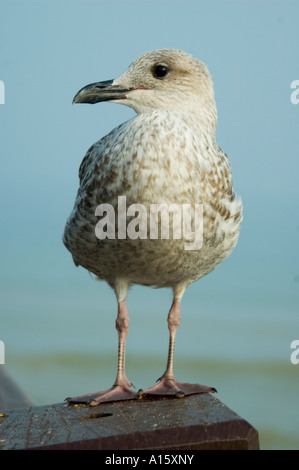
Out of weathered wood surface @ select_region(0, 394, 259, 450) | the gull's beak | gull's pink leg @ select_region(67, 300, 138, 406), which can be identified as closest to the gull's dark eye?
the gull's beak

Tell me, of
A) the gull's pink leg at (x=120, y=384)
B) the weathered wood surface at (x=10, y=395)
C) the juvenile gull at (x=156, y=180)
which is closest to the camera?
the juvenile gull at (x=156, y=180)

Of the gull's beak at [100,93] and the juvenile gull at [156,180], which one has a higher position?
the gull's beak at [100,93]

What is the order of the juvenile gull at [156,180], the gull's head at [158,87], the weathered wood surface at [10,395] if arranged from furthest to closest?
the weathered wood surface at [10,395], the gull's head at [158,87], the juvenile gull at [156,180]

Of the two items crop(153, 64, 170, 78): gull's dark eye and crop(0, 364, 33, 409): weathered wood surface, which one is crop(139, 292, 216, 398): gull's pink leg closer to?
crop(153, 64, 170, 78): gull's dark eye

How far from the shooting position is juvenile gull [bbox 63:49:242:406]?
18.6 feet

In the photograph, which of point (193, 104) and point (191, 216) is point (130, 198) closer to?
point (191, 216)

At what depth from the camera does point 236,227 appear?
6430mm

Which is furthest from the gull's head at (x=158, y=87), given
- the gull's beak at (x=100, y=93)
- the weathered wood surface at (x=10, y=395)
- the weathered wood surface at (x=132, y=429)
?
the weathered wood surface at (x=10, y=395)

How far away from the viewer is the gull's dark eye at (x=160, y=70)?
6049 millimetres

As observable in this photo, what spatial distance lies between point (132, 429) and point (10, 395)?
4393 millimetres

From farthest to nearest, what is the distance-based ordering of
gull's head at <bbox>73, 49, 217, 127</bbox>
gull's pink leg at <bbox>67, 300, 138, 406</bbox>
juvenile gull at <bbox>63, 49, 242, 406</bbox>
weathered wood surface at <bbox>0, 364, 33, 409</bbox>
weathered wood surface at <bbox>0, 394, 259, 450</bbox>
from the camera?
weathered wood surface at <bbox>0, 364, 33, 409</bbox>
gull's head at <bbox>73, 49, 217, 127</bbox>
gull's pink leg at <bbox>67, 300, 138, 406</bbox>
juvenile gull at <bbox>63, 49, 242, 406</bbox>
weathered wood surface at <bbox>0, 394, 259, 450</bbox>

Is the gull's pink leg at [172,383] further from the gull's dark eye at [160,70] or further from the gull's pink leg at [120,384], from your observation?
the gull's dark eye at [160,70]

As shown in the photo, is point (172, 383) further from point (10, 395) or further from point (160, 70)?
point (10, 395)
